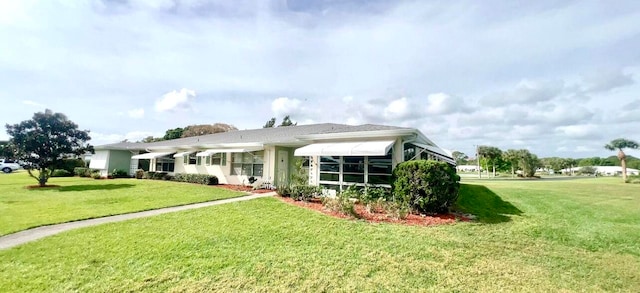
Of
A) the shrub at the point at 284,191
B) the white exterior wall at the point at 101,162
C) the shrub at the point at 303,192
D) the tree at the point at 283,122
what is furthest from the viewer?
the tree at the point at 283,122

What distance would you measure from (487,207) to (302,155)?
11472mm

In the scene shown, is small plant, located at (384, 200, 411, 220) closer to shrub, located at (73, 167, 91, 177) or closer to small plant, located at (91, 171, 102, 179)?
small plant, located at (91, 171, 102, 179)

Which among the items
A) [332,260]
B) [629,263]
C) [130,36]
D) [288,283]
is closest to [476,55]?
[629,263]

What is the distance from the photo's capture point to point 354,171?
16.8 m

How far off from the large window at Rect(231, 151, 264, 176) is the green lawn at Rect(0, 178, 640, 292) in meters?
11.3

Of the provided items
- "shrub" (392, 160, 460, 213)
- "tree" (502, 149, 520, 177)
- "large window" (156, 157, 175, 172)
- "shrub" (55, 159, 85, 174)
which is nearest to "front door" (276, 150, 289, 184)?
"shrub" (392, 160, 460, 213)

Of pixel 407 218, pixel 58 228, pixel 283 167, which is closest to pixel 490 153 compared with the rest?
pixel 283 167

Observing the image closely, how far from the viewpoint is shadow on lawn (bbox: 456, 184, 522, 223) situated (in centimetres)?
1373

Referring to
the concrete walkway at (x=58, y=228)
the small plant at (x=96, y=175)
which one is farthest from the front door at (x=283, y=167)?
the small plant at (x=96, y=175)

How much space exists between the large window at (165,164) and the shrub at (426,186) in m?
26.9

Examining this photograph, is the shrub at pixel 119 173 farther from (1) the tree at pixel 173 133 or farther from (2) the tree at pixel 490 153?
(2) the tree at pixel 490 153

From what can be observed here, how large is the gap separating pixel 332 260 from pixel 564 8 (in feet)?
51.6

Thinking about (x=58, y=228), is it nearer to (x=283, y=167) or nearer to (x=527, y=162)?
(x=283, y=167)

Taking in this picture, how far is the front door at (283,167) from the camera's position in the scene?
23000mm
